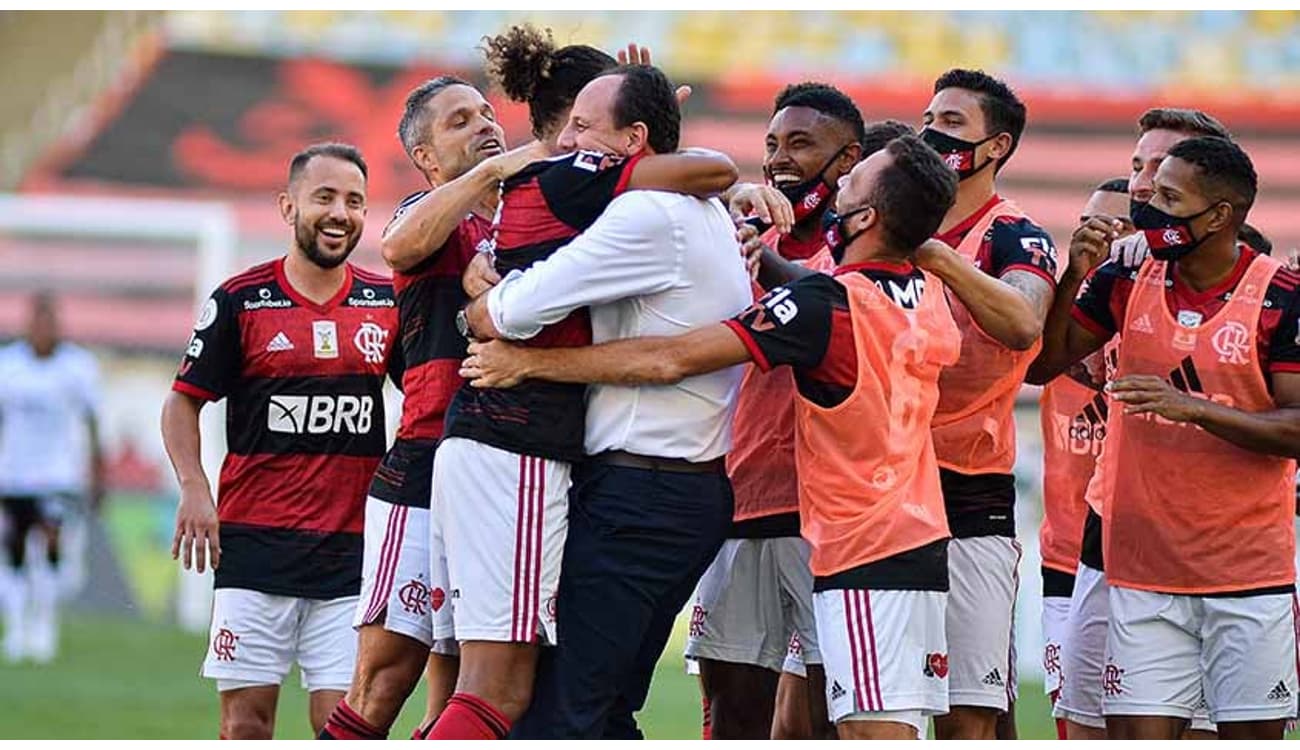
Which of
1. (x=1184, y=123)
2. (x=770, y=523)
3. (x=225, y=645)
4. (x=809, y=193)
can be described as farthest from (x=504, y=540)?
(x=1184, y=123)

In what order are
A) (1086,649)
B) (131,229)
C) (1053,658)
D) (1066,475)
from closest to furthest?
(1086,649) → (1053,658) → (1066,475) → (131,229)

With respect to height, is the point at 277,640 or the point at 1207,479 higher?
the point at 1207,479

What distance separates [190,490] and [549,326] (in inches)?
80.6

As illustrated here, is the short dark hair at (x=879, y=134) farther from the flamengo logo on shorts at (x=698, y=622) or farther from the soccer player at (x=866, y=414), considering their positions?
the flamengo logo on shorts at (x=698, y=622)

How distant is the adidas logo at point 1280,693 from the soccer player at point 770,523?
1448mm

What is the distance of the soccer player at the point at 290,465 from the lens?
7.34 m

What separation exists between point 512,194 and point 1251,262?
8.12ft

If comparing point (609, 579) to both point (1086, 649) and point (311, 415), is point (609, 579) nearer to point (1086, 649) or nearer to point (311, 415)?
point (311, 415)

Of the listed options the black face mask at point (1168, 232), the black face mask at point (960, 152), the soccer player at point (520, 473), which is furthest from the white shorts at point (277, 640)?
the black face mask at point (1168, 232)

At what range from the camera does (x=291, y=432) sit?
7.36 m

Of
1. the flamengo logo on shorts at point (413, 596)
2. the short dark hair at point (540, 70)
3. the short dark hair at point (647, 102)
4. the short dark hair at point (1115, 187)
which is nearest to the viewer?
the short dark hair at point (647, 102)

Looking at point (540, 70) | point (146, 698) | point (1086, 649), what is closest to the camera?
point (540, 70)

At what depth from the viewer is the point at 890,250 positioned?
567 cm
